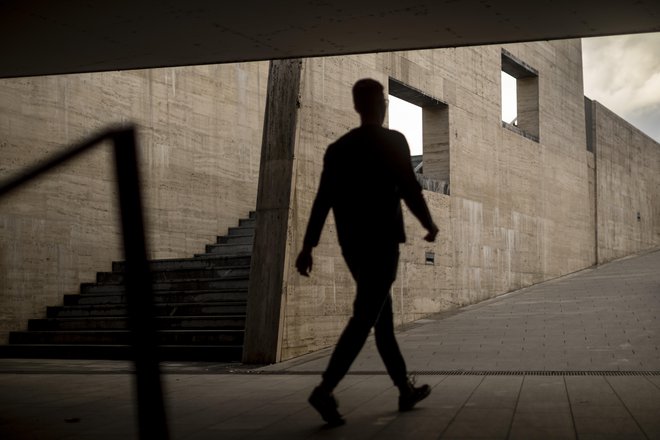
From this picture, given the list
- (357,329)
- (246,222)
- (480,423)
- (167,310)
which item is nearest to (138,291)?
(357,329)

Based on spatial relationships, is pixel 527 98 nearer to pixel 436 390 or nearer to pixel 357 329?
pixel 436 390

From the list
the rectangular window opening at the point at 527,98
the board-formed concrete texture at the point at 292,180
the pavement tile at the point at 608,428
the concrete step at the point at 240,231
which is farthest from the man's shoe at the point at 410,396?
the rectangular window opening at the point at 527,98

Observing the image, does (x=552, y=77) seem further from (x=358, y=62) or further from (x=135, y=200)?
(x=135, y=200)

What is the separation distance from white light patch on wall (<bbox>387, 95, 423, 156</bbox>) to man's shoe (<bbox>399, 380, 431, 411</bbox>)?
7.01 m

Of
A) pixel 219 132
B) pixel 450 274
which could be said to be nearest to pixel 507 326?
pixel 450 274

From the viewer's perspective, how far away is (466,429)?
436 cm

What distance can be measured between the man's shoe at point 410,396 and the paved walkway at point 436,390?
3.3 inches

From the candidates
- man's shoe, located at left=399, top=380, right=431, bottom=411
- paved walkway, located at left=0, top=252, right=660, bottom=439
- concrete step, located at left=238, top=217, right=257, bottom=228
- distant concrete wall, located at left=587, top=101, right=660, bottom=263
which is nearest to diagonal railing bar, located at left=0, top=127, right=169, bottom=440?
paved walkway, located at left=0, top=252, right=660, bottom=439

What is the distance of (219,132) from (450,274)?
4.44 metres

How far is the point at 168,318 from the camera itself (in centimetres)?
985

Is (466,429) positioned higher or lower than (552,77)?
lower

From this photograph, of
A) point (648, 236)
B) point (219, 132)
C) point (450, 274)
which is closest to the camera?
point (450, 274)

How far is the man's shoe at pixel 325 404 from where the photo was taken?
443 cm

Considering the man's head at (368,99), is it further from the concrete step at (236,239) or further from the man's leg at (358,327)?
the concrete step at (236,239)
